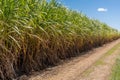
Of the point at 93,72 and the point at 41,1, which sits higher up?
the point at 41,1

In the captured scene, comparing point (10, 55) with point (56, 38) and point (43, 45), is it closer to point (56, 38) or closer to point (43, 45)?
point (43, 45)

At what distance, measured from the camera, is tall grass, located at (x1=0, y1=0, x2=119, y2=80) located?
20.6 feet

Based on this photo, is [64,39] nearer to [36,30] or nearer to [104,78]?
[36,30]

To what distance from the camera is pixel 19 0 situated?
273 inches

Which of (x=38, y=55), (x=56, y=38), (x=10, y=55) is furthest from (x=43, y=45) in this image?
(x=10, y=55)

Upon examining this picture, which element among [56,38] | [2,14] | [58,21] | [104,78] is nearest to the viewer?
[2,14]

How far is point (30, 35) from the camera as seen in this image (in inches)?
279

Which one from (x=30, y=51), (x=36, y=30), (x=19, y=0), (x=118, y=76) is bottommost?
(x=118, y=76)

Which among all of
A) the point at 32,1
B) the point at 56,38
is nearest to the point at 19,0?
the point at 32,1

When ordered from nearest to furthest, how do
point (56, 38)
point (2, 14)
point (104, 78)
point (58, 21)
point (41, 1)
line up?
point (2, 14), point (104, 78), point (41, 1), point (56, 38), point (58, 21)

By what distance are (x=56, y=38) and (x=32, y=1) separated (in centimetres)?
159

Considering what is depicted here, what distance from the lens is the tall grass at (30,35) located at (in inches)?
248

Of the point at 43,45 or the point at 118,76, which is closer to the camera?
the point at 118,76

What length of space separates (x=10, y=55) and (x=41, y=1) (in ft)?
7.78
